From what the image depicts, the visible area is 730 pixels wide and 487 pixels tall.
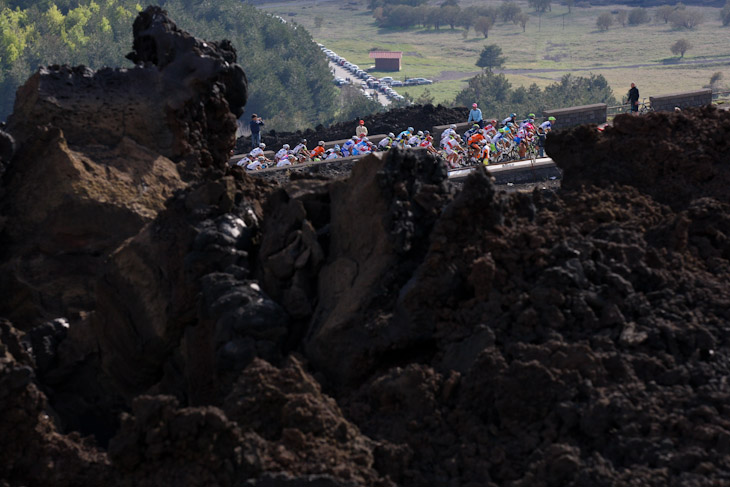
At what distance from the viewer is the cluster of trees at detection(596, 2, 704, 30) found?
115 meters

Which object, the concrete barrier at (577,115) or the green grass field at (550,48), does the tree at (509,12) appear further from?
the concrete barrier at (577,115)

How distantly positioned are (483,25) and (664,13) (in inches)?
754

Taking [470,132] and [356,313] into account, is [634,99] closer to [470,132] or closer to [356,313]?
[470,132]

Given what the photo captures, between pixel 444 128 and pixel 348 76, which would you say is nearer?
pixel 444 128

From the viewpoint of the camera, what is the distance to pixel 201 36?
86562mm

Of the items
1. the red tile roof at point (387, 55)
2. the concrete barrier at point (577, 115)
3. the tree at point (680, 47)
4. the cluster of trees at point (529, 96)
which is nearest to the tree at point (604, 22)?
the tree at point (680, 47)

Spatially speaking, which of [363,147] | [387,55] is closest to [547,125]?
[363,147]

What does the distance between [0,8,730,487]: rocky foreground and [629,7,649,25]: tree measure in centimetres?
11773

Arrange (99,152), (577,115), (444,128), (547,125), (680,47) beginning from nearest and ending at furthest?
(99,152)
(547,125)
(444,128)
(577,115)
(680,47)

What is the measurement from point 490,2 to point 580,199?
153 meters

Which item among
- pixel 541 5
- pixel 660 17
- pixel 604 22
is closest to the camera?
pixel 604 22

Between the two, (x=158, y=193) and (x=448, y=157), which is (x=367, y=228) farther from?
(x=448, y=157)

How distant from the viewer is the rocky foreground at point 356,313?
5.32 m

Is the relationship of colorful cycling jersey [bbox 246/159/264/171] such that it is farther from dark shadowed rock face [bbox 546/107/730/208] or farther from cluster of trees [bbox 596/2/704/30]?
cluster of trees [bbox 596/2/704/30]
